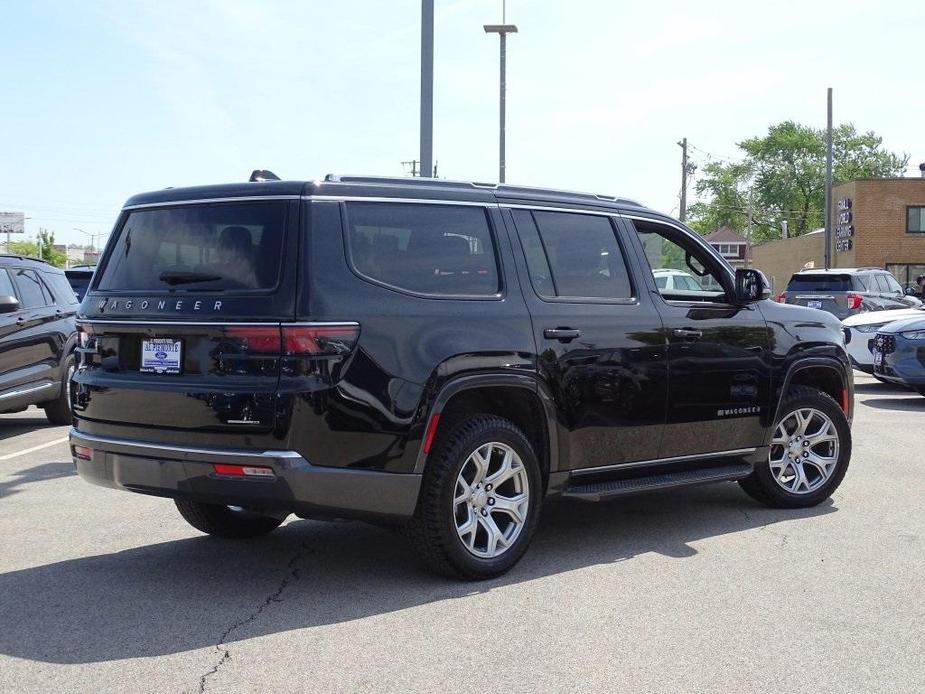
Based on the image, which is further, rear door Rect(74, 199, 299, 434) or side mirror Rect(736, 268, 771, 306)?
side mirror Rect(736, 268, 771, 306)

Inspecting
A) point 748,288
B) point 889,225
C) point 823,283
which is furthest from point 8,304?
point 889,225

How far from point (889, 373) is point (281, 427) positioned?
36.2 feet

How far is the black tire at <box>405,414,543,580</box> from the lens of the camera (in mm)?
5398

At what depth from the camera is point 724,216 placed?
11362 centimetres

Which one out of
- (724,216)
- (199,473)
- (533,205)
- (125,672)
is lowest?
(125,672)

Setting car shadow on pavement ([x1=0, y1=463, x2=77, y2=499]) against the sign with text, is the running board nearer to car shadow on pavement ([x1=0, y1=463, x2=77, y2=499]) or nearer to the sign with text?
car shadow on pavement ([x1=0, y1=463, x2=77, y2=499])

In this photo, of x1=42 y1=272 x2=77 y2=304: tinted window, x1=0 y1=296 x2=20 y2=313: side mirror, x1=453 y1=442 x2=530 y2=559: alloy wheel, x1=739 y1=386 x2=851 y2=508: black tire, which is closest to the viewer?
x1=453 y1=442 x2=530 y2=559: alloy wheel

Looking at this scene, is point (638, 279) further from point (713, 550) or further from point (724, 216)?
point (724, 216)

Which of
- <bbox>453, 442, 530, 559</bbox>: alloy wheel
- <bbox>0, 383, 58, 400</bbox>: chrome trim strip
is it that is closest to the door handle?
<bbox>453, 442, 530, 559</bbox>: alloy wheel

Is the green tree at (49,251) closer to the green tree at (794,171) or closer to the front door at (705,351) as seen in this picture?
the green tree at (794,171)

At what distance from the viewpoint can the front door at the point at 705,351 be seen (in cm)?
667

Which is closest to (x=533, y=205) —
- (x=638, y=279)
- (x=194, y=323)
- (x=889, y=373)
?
(x=638, y=279)

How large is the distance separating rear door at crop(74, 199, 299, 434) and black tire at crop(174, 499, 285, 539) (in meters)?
0.99

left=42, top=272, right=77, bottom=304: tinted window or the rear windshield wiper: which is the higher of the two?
left=42, top=272, right=77, bottom=304: tinted window
